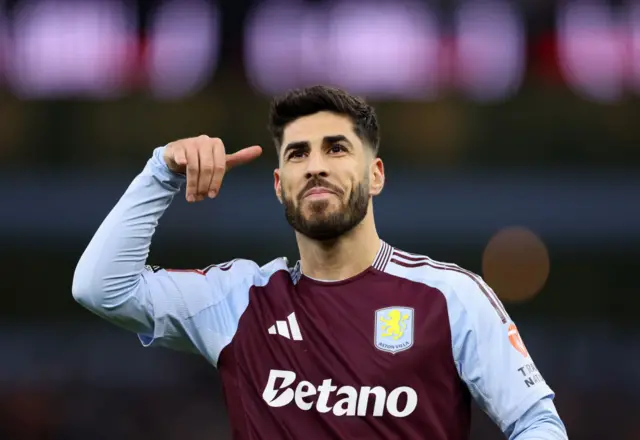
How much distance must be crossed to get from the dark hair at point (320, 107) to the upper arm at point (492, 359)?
622mm

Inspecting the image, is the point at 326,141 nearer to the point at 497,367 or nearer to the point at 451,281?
the point at 451,281

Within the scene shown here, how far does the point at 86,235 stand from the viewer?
14391mm

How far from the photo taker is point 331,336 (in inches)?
136

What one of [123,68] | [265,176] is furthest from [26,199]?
[265,176]

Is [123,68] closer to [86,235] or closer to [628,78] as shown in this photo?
[86,235]

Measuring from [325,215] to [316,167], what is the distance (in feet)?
0.48

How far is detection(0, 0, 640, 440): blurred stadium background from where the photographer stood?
42.9 feet

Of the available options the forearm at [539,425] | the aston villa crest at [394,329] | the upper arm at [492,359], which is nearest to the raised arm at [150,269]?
the aston villa crest at [394,329]

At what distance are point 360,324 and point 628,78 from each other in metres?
10.7

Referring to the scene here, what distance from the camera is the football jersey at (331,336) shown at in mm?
3322

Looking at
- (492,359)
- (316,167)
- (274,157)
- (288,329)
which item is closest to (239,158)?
(316,167)

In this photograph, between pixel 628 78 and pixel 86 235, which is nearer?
pixel 628 78

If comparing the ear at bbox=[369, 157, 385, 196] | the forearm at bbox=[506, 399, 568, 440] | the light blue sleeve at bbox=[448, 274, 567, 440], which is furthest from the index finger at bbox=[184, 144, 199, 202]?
the forearm at bbox=[506, 399, 568, 440]

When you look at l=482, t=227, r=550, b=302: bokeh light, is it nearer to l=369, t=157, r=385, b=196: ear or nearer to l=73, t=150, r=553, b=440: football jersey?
l=369, t=157, r=385, b=196: ear
